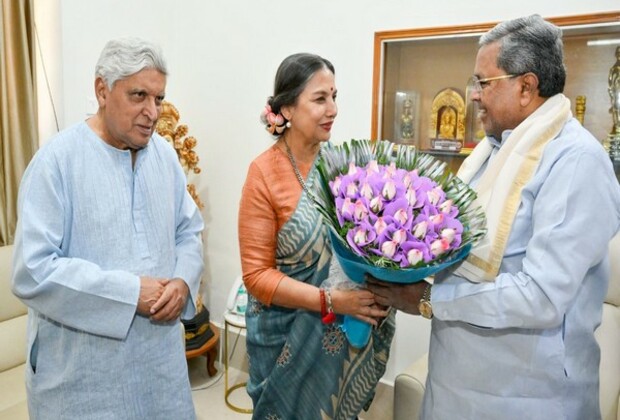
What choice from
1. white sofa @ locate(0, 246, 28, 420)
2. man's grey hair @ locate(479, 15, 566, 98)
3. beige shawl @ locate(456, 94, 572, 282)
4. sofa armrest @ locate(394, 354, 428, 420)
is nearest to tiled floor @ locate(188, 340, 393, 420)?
sofa armrest @ locate(394, 354, 428, 420)

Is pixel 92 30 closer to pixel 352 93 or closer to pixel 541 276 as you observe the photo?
pixel 352 93

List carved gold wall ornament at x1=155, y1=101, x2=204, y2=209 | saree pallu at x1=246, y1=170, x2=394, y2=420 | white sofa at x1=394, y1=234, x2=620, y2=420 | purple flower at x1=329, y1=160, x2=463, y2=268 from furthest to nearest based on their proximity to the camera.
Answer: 1. carved gold wall ornament at x1=155, y1=101, x2=204, y2=209
2. white sofa at x1=394, y1=234, x2=620, y2=420
3. saree pallu at x1=246, y1=170, x2=394, y2=420
4. purple flower at x1=329, y1=160, x2=463, y2=268

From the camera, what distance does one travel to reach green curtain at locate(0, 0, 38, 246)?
8.54 ft

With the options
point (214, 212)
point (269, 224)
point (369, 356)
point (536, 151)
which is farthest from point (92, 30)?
point (536, 151)

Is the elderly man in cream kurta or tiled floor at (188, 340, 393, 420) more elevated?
the elderly man in cream kurta

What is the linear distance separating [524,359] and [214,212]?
96.4 inches

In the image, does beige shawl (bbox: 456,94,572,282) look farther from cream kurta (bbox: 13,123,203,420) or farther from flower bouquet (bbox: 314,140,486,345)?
cream kurta (bbox: 13,123,203,420)

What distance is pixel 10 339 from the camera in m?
2.40

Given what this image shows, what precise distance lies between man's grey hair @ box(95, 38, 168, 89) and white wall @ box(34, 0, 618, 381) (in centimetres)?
145

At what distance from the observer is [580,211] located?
3.57 feet

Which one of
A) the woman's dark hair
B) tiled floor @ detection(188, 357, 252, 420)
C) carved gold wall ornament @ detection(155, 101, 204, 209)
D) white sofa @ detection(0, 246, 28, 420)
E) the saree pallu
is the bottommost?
tiled floor @ detection(188, 357, 252, 420)

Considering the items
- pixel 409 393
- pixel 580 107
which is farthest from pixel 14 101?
pixel 580 107

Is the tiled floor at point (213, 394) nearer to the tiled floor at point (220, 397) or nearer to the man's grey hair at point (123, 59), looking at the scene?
the tiled floor at point (220, 397)

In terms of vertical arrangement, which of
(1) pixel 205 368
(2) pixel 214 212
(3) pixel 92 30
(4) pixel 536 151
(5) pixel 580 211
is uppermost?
(3) pixel 92 30
